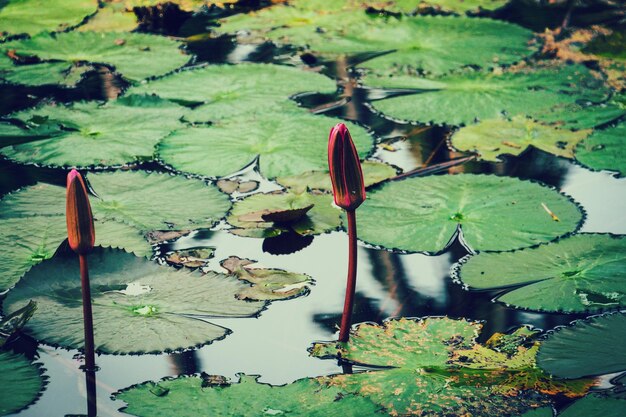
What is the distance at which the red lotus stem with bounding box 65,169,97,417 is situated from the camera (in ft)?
6.47

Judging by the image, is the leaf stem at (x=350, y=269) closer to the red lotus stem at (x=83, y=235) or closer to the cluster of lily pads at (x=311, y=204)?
the cluster of lily pads at (x=311, y=204)

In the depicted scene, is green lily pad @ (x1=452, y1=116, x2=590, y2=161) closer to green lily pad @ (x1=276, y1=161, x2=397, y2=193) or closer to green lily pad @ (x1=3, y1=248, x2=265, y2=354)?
green lily pad @ (x1=276, y1=161, x2=397, y2=193)

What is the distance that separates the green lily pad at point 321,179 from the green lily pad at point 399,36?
1.17m

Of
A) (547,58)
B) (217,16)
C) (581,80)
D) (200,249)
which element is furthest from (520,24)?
(200,249)

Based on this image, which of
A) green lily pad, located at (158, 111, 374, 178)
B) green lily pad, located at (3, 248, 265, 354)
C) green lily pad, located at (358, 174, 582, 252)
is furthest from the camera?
green lily pad, located at (158, 111, 374, 178)

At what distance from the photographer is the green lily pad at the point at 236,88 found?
3.86m

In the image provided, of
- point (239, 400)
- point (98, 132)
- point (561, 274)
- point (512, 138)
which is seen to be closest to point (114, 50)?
point (98, 132)

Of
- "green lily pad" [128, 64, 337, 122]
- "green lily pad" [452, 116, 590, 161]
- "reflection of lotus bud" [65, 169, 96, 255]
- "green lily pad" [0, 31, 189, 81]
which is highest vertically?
"reflection of lotus bud" [65, 169, 96, 255]

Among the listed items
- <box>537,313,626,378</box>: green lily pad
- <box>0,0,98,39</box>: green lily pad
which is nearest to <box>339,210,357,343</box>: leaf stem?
<box>537,313,626,378</box>: green lily pad

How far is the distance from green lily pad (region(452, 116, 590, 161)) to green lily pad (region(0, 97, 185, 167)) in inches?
48.2

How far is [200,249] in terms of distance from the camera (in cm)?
281

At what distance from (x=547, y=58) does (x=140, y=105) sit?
81.8 inches

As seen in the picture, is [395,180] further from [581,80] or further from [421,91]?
[581,80]

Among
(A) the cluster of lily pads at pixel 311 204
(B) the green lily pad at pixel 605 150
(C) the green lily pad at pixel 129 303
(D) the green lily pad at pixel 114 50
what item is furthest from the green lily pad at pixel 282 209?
(D) the green lily pad at pixel 114 50
